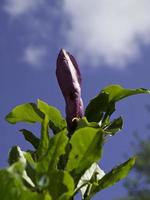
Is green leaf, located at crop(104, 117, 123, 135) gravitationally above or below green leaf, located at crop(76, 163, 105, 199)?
above

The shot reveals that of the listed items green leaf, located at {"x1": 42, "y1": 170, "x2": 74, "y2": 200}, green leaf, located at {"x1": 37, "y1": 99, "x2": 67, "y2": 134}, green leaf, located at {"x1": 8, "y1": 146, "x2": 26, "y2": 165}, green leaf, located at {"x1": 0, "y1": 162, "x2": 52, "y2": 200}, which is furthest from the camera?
green leaf, located at {"x1": 37, "y1": 99, "x2": 67, "y2": 134}

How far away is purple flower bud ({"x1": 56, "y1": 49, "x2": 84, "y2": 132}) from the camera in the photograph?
1.07m

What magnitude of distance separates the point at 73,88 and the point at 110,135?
0.13 meters

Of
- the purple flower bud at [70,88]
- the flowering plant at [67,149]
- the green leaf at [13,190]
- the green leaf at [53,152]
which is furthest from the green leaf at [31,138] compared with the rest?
the green leaf at [13,190]

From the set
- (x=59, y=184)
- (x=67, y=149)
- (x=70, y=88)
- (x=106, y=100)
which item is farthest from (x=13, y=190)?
(x=106, y=100)

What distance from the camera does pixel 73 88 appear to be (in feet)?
3.49

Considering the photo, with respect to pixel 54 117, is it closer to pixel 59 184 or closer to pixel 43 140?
pixel 43 140

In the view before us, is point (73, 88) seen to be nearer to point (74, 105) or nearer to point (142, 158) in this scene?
point (74, 105)

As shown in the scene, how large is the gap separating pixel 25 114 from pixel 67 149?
0.21 m

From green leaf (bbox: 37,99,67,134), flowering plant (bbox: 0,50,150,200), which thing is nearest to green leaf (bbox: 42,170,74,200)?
flowering plant (bbox: 0,50,150,200)

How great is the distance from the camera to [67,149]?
979 millimetres

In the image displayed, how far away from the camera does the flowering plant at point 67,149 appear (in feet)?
2.68

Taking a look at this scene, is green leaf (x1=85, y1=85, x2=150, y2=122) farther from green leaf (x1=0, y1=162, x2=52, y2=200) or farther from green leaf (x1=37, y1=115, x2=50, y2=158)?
green leaf (x1=0, y1=162, x2=52, y2=200)

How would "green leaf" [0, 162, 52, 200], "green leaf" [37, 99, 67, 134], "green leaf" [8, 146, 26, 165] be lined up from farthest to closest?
"green leaf" [37, 99, 67, 134], "green leaf" [8, 146, 26, 165], "green leaf" [0, 162, 52, 200]
